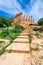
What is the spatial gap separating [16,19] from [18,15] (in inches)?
24.6

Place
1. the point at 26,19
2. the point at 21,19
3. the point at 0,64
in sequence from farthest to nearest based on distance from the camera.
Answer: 1. the point at 26,19
2. the point at 21,19
3. the point at 0,64

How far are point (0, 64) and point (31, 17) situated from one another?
16.6 meters

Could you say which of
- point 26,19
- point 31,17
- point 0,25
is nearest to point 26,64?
point 0,25

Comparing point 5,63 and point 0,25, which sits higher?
point 0,25

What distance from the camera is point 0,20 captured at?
13.1 meters

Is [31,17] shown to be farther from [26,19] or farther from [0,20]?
[0,20]

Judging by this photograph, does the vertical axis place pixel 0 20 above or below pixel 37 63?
above

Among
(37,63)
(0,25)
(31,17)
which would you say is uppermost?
(31,17)

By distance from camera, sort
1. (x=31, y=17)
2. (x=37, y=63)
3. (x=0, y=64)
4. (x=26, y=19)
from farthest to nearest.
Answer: (x=31, y=17), (x=26, y=19), (x=37, y=63), (x=0, y=64)

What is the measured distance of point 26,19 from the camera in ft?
56.3

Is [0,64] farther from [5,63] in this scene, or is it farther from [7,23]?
[7,23]

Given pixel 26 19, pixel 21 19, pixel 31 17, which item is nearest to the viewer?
pixel 21 19

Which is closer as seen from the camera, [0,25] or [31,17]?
[0,25]

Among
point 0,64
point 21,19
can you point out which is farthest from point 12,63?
point 21,19
